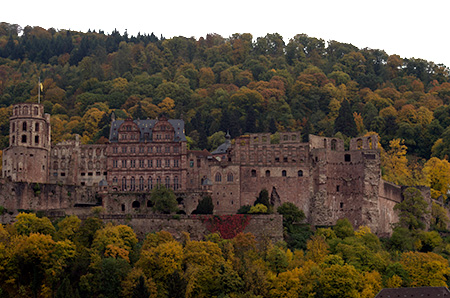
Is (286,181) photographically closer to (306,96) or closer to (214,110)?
(214,110)

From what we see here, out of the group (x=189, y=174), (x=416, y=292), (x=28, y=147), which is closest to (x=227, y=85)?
(x=189, y=174)

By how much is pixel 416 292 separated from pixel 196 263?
1985 centimetres

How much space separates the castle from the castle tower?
0.37 feet

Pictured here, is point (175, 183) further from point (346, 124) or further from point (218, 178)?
point (346, 124)

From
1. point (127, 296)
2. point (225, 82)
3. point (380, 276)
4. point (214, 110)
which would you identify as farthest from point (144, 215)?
point (225, 82)

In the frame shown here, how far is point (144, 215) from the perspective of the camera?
83000mm

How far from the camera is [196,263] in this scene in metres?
73.9

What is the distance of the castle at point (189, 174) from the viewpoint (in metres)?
88.2

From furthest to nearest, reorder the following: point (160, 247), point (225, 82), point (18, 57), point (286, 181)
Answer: point (18, 57) < point (225, 82) < point (286, 181) < point (160, 247)

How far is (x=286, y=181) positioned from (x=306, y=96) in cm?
4790

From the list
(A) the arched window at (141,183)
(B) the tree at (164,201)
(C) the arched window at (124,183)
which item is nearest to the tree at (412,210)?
(B) the tree at (164,201)

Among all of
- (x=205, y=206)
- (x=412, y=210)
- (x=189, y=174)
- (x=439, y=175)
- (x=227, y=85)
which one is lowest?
(x=412, y=210)

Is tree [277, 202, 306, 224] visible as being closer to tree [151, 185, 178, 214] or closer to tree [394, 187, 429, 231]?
tree [151, 185, 178, 214]

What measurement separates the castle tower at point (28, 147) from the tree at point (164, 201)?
46.9 feet
